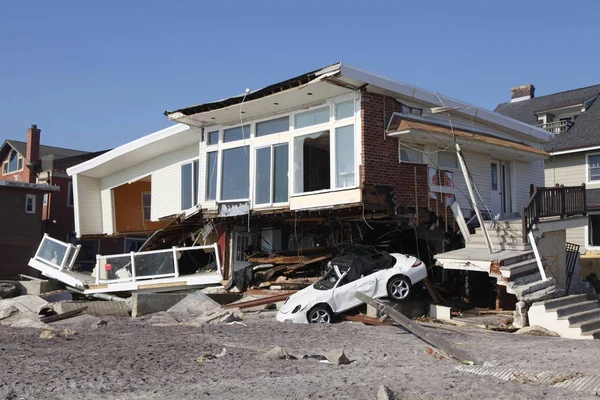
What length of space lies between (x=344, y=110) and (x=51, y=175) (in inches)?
1147

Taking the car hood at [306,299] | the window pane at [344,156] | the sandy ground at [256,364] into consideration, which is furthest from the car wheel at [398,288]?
the window pane at [344,156]

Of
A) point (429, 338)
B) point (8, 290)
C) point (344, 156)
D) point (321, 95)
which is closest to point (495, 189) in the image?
point (344, 156)

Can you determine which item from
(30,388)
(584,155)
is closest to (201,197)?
(30,388)

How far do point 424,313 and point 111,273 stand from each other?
964 cm

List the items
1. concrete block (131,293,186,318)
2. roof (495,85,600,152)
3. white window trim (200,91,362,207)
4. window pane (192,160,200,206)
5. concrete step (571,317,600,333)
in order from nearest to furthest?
1. concrete step (571,317,600,333)
2. concrete block (131,293,186,318)
3. white window trim (200,91,362,207)
4. window pane (192,160,200,206)
5. roof (495,85,600,152)

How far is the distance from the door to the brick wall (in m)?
3.37

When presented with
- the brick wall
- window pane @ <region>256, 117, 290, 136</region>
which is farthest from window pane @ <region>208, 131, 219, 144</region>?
the brick wall

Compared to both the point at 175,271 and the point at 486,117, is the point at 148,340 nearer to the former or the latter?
the point at 175,271

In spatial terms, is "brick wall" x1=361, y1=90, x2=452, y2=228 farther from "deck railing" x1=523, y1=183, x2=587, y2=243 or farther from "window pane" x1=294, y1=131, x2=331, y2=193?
"deck railing" x1=523, y1=183, x2=587, y2=243

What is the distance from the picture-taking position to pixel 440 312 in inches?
600

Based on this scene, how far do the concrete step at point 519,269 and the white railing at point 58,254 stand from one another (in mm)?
14220

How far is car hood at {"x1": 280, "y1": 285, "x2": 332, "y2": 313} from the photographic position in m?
14.1

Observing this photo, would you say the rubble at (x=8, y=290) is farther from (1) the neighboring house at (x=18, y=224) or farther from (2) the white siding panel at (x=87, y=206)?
(1) the neighboring house at (x=18, y=224)

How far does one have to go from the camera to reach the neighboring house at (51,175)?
3956 cm
